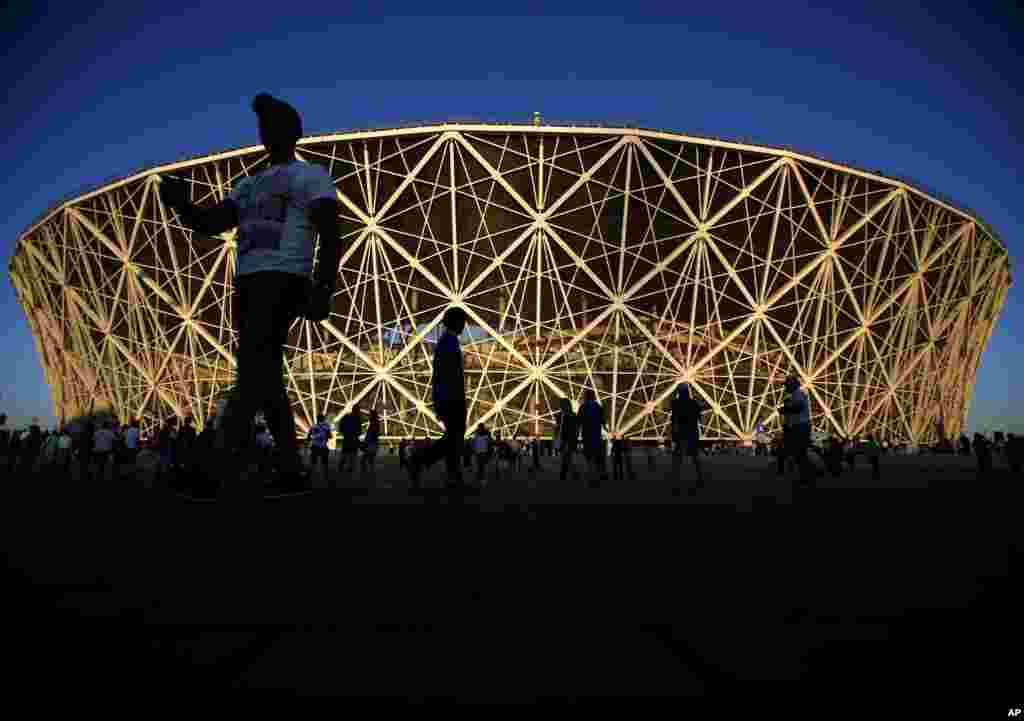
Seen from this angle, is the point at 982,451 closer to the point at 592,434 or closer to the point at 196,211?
the point at 592,434

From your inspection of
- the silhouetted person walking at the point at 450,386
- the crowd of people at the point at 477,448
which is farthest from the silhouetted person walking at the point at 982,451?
the silhouetted person walking at the point at 450,386

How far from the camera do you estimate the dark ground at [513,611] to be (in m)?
0.84

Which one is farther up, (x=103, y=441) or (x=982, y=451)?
(x=103, y=441)

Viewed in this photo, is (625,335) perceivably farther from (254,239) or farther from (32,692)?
(32,692)

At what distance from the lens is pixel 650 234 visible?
2452cm

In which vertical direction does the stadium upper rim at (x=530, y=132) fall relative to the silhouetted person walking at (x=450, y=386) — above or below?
above

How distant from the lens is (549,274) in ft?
79.7

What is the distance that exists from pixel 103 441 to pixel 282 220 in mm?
8375

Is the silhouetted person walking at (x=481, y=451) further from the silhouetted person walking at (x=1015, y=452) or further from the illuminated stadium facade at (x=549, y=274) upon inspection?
the illuminated stadium facade at (x=549, y=274)

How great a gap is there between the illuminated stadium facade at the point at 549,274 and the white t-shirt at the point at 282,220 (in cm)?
2110

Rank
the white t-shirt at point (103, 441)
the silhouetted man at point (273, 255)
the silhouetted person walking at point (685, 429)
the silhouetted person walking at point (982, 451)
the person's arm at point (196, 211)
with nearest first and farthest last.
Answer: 1. the silhouetted man at point (273, 255)
2. the person's arm at point (196, 211)
3. the silhouetted person walking at point (685, 429)
4. the white t-shirt at point (103, 441)
5. the silhouetted person walking at point (982, 451)

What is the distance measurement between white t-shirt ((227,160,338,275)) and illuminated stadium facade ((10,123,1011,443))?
21.1m

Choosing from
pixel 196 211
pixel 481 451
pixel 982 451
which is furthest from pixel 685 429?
pixel 982 451

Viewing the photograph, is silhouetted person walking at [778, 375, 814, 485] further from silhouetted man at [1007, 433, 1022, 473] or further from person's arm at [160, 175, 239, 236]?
person's arm at [160, 175, 239, 236]
